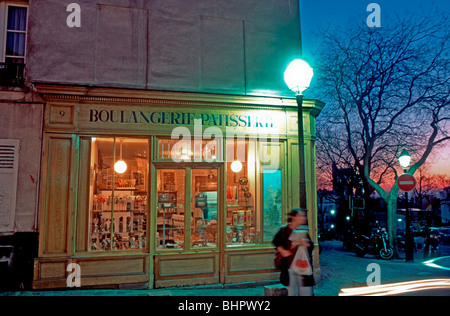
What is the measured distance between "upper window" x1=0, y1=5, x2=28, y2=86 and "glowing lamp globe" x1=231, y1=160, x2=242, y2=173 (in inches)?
220

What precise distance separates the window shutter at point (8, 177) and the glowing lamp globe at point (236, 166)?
525 cm

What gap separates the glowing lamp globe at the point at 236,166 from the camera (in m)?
9.74

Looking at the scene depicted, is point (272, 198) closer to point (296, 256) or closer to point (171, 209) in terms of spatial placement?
point (171, 209)

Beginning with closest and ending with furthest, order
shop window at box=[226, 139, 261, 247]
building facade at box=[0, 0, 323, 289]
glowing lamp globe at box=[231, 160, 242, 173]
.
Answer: building facade at box=[0, 0, 323, 289]
shop window at box=[226, 139, 261, 247]
glowing lamp globe at box=[231, 160, 242, 173]

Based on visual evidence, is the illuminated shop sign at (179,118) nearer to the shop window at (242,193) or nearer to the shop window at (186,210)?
the shop window at (242,193)

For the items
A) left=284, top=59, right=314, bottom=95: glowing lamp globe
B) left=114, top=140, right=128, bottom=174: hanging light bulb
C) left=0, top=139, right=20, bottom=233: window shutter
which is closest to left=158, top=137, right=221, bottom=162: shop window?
left=114, top=140, right=128, bottom=174: hanging light bulb

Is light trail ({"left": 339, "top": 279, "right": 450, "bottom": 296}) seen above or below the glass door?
below

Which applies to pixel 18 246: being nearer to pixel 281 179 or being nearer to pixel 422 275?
pixel 281 179

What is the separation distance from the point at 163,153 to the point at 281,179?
3.25 m

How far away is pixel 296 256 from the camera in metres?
5.94

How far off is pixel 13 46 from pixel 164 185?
5065mm

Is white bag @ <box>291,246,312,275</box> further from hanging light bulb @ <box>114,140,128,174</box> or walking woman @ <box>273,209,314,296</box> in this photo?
hanging light bulb @ <box>114,140,128,174</box>

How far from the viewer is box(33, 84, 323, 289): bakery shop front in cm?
835
